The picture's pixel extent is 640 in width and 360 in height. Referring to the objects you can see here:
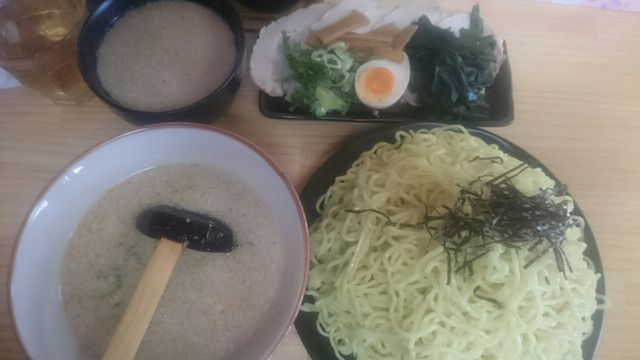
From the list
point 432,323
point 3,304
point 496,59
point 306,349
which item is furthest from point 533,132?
point 3,304

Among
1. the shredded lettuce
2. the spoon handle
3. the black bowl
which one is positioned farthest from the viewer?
the shredded lettuce

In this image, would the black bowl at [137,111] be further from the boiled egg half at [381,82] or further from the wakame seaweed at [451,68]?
the wakame seaweed at [451,68]

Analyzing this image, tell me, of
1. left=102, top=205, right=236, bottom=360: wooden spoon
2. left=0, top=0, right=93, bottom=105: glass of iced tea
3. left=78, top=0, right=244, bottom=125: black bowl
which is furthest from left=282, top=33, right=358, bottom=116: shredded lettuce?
left=0, top=0, right=93, bottom=105: glass of iced tea

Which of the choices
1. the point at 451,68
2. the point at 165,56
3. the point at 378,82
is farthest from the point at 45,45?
the point at 451,68

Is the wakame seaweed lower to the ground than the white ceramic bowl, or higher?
higher

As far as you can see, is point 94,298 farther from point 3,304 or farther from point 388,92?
point 388,92

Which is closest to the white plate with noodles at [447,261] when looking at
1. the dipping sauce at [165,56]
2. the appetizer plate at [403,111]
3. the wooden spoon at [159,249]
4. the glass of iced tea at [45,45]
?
the appetizer plate at [403,111]

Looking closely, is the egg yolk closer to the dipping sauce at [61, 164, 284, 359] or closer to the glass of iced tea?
the dipping sauce at [61, 164, 284, 359]
